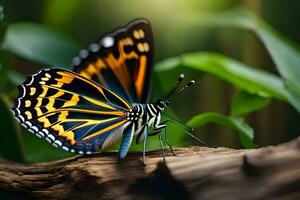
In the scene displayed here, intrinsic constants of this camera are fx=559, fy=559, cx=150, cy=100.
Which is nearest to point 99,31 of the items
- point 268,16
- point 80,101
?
point 268,16

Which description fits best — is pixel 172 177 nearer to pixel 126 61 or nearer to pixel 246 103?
pixel 126 61

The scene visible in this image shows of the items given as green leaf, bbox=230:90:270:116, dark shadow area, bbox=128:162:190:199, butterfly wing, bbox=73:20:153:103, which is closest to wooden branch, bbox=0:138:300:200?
dark shadow area, bbox=128:162:190:199

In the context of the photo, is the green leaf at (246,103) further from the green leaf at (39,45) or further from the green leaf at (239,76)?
the green leaf at (39,45)

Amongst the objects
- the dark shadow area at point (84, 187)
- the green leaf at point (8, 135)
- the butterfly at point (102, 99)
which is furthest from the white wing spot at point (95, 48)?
the green leaf at point (8, 135)

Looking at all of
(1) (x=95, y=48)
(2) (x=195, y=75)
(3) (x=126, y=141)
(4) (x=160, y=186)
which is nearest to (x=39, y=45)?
(2) (x=195, y=75)

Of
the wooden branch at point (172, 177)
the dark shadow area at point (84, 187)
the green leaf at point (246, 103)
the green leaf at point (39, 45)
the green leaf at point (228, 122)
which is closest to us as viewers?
the wooden branch at point (172, 177)
